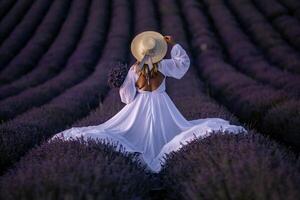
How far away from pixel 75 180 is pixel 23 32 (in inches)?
703

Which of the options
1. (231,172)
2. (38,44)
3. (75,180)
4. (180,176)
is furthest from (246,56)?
(75,180)

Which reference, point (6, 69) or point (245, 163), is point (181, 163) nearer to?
point (245, 163)

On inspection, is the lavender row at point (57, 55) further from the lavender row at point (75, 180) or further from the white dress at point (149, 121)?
the lavender row at point (75, 180)

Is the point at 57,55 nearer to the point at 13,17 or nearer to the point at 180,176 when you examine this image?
the point at 13,17

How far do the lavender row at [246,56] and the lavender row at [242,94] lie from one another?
0.38 metres

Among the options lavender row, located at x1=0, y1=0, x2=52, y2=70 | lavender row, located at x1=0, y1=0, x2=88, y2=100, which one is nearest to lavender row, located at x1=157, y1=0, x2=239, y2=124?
lavender row, located at x1=0, y1=0, x2=88, y2=100

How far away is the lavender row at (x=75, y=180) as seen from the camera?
306 cm

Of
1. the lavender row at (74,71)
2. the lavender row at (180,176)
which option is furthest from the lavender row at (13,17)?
the lavender row at (180,176)

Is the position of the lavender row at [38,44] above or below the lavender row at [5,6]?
below

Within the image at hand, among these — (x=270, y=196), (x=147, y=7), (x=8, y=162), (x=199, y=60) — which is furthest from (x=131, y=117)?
(x=147, y=7)

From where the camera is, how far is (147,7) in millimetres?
22391

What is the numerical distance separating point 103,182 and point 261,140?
1.67 meters

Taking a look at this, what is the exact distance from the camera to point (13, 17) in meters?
22.2

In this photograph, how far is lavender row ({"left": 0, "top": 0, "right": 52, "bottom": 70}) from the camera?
17883 mm
